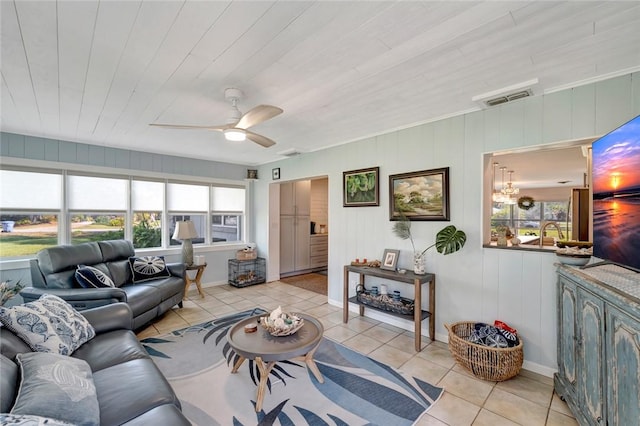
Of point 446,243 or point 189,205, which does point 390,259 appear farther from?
point 189,205

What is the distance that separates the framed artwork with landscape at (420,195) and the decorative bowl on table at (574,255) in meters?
1.04

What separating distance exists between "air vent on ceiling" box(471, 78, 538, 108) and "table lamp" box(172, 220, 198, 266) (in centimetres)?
440

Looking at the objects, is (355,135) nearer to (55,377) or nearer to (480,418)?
(480,418)

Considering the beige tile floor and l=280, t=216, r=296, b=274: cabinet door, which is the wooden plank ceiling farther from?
l=280, t=216, r=296, b=274: cabinet door

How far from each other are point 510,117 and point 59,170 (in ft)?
18.7

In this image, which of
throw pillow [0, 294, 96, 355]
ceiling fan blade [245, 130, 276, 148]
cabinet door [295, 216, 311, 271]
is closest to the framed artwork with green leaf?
ceiling fan blade [245, 130, 276, 148]

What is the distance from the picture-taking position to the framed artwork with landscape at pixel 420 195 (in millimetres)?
3062

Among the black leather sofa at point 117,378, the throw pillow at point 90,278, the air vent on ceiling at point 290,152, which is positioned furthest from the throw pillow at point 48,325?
the air vent on ceiling at point 290,152

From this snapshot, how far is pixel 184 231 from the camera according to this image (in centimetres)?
459

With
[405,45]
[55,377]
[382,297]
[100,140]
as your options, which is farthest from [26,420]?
[100,140]

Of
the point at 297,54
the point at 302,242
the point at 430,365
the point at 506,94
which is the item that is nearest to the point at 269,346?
the point at 430,365

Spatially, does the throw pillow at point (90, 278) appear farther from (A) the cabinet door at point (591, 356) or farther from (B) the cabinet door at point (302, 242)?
(A) the cabinet door at point (591, 356)

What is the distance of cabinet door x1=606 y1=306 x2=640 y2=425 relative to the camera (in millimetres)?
1236

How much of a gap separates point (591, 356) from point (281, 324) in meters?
2.05
